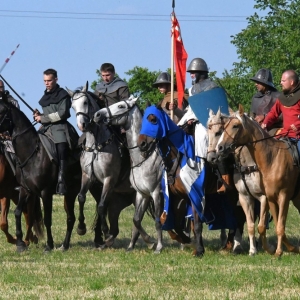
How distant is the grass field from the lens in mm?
11000

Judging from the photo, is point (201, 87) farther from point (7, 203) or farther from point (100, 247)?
point (7, 203)

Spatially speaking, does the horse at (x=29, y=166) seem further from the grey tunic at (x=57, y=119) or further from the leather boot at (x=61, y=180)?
the grey tunic at (x=57, y=119)

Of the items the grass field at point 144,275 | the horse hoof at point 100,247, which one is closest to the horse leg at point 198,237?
the grass field at point 144,275

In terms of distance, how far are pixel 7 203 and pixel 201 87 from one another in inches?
180

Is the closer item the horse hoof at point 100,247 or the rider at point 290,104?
the rider at point 290,104

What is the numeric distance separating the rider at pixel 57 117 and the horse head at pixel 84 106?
0.97 ft

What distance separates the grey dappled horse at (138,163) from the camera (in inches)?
625

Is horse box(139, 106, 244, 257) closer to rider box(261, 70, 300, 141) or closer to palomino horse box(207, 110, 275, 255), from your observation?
palomino horse box(207, 110, 275, 255)

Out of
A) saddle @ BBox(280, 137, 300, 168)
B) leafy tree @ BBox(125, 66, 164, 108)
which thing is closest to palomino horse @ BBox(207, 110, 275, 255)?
saddle @ BBox(280, 137, 300, 168)

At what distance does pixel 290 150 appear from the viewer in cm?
1460

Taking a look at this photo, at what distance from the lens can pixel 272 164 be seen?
1451 cm

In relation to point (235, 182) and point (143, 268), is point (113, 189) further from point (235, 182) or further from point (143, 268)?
point (143, 268)

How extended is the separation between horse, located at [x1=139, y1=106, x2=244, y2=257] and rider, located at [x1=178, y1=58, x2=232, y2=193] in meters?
0.26

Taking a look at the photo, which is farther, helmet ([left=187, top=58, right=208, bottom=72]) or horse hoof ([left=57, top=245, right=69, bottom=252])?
horse hoof ([left=57, top=245, right=69, bottom=252])
